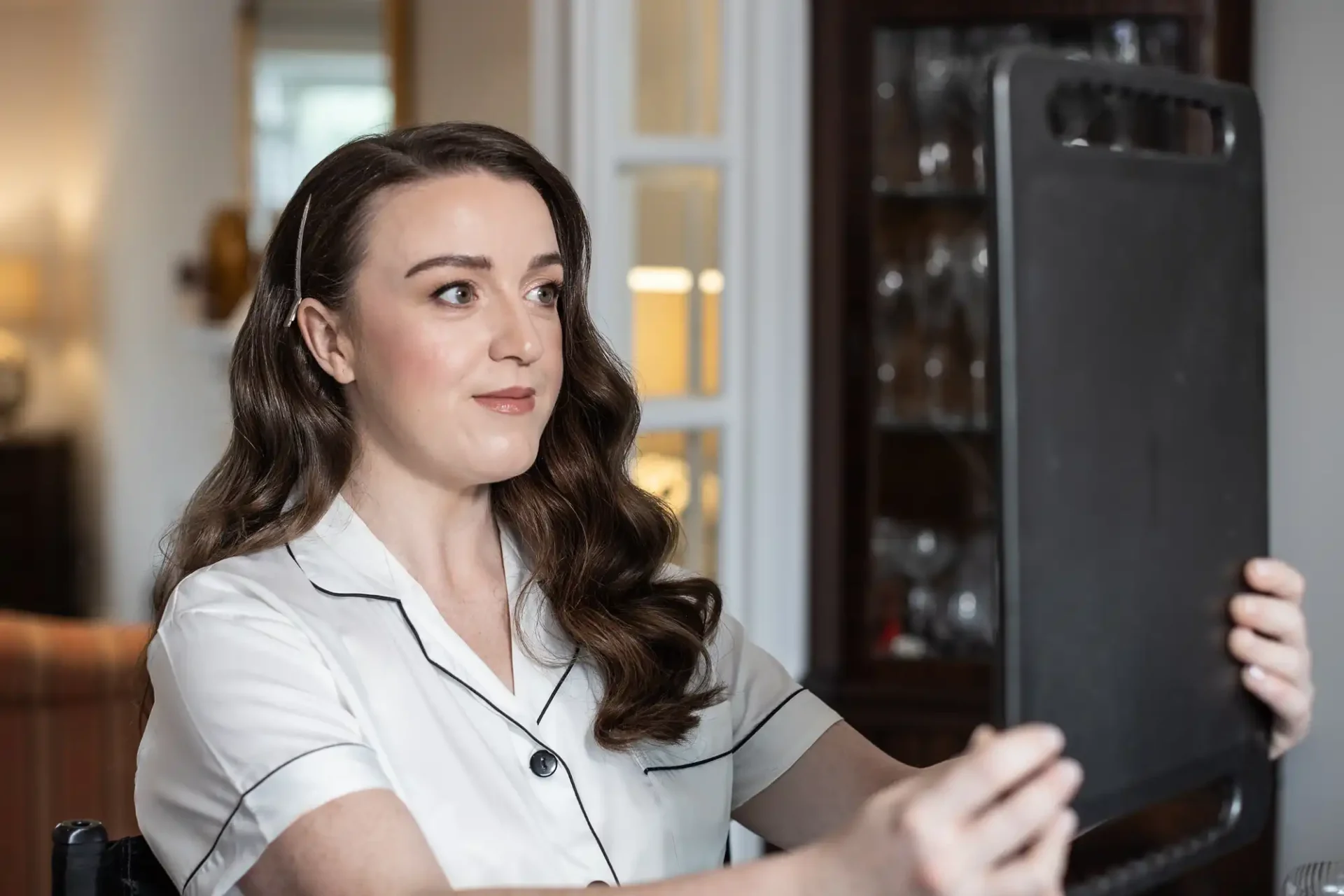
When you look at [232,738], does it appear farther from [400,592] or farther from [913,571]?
[913,571]

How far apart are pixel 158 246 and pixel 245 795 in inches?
204

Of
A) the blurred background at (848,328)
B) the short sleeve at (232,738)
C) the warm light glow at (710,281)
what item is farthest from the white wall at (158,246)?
the short sleeve at (232,738)

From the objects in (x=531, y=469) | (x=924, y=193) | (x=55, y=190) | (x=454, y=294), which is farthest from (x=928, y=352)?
(x=55, y=190)

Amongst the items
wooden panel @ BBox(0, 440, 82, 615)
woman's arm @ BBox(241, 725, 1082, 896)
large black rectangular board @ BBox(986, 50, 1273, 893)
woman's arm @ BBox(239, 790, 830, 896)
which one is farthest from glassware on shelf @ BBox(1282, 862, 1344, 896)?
wooden panel @ BBox(0, 440, 82, 615)

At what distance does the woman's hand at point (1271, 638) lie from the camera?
0.90m

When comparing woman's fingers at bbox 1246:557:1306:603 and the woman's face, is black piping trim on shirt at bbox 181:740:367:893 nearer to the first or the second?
the woman's face

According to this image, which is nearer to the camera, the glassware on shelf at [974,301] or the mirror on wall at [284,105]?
the glassware on shelf at [974,301]

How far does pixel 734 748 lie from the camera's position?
1476 millimetres

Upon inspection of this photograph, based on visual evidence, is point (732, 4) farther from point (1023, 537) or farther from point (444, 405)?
point (1023, 537)

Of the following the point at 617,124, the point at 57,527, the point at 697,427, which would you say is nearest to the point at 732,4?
the point at 617,124

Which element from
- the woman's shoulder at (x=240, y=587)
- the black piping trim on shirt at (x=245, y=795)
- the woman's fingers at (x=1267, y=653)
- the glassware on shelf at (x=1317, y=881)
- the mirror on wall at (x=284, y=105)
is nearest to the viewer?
the woman's fingers at (x=1267, y=653)

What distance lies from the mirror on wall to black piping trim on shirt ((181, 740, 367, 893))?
425cm

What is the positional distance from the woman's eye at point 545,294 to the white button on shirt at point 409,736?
26cm

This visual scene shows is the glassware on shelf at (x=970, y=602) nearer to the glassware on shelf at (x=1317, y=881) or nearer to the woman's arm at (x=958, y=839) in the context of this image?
the glassware on shelf at (x=1317, y=881)
